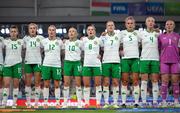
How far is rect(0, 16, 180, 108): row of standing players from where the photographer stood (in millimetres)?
9180

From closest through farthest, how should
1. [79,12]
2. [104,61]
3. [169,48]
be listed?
[169,48] → [104,61] → [79,12]

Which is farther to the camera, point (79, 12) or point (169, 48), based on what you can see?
point (79, 12)

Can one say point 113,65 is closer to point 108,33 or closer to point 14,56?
point 108,33

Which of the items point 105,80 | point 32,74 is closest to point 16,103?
point 32,74

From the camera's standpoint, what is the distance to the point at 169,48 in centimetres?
915

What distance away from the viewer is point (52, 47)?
9.51 metres

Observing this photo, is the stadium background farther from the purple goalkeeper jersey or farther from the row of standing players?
the purple goalkeeper jersey

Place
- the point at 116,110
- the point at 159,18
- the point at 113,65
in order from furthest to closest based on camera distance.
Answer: the point at 159,18
the point at 113,65
the point at 116,110

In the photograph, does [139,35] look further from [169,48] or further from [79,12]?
[79,12]

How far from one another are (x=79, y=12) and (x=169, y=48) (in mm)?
10673

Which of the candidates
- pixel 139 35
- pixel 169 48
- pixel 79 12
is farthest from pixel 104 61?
pixel 79 12

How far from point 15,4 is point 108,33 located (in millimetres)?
10977

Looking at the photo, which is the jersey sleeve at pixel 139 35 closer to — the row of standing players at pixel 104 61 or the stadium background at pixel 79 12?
the row of standing players at pixel 104 61

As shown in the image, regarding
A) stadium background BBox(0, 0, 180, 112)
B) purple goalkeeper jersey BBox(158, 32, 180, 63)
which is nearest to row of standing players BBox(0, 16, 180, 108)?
purple goalkeeper jersey BBox(158, 32, 180, 63)
